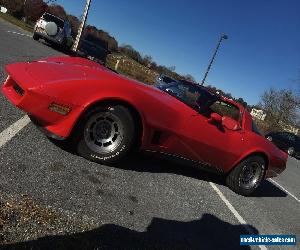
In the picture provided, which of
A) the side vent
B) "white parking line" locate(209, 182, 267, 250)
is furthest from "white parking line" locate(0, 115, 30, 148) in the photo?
"white parking line" locate(209, 182, 267, 250)

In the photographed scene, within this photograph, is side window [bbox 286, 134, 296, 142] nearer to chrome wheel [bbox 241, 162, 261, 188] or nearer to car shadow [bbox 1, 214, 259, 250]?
chrome wheel [bbox 241, 162, 261, 188]

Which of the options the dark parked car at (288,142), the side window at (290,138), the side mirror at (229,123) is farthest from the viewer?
the side window at (290,138)

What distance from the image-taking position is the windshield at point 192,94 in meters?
5.80

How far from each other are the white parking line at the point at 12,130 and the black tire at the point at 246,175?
10.8 ft

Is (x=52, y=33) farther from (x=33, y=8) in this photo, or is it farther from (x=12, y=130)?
(x=33, y=8)

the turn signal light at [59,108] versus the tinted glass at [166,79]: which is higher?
the turn signal light at [59,108]

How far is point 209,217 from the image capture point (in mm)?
5113

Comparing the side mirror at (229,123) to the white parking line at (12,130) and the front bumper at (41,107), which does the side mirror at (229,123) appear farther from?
the white parking line at (12,130)

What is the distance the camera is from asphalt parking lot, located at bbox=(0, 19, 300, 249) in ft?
11.2

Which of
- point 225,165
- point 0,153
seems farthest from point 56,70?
point 225,165

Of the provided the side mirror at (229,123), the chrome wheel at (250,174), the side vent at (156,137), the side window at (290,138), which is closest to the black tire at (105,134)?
the side vent at (156,137)

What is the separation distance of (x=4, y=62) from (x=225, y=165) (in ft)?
19.0

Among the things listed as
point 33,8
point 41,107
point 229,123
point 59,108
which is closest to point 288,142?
point 229,123

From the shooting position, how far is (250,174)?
6.86 metres
